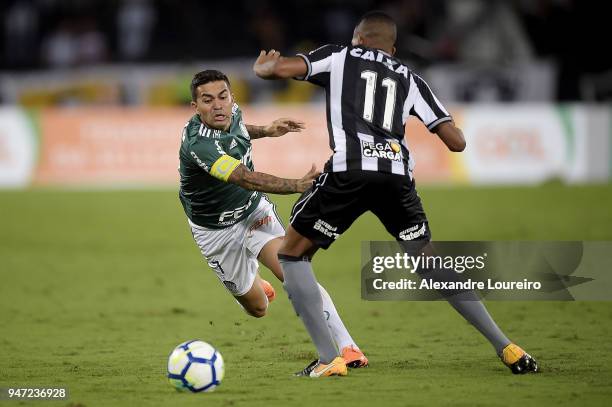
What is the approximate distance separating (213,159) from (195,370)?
1633mm

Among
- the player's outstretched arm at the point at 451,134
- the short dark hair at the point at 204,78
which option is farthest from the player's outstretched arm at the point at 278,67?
the short dark hair at the point at 204,78

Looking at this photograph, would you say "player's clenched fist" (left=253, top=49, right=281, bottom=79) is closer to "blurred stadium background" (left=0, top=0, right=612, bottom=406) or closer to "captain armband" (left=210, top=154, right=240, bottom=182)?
"captain armband" (left=210, top=154, right=240, bottom=182)

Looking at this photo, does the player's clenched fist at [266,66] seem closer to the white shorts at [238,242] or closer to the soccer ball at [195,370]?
the soccer ball at [195,370]

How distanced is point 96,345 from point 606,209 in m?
11.6

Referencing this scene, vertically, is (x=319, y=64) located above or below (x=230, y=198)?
above

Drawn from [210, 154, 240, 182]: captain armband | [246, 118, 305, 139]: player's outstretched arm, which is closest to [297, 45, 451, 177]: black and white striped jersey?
[210, 154, 240, 182]: captain armband

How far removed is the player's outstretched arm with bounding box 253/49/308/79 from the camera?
6926 millimetres

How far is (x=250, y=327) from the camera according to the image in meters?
9.94

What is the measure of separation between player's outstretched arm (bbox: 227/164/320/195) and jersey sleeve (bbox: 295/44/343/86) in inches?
23.6

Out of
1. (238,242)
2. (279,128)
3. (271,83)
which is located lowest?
(238,242)

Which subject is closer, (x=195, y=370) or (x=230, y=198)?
(x=195, y=370)

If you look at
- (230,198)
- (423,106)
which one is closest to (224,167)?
(230,198)

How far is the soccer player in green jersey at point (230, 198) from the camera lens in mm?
7812

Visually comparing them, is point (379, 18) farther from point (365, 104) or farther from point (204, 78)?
point (204, 78)
